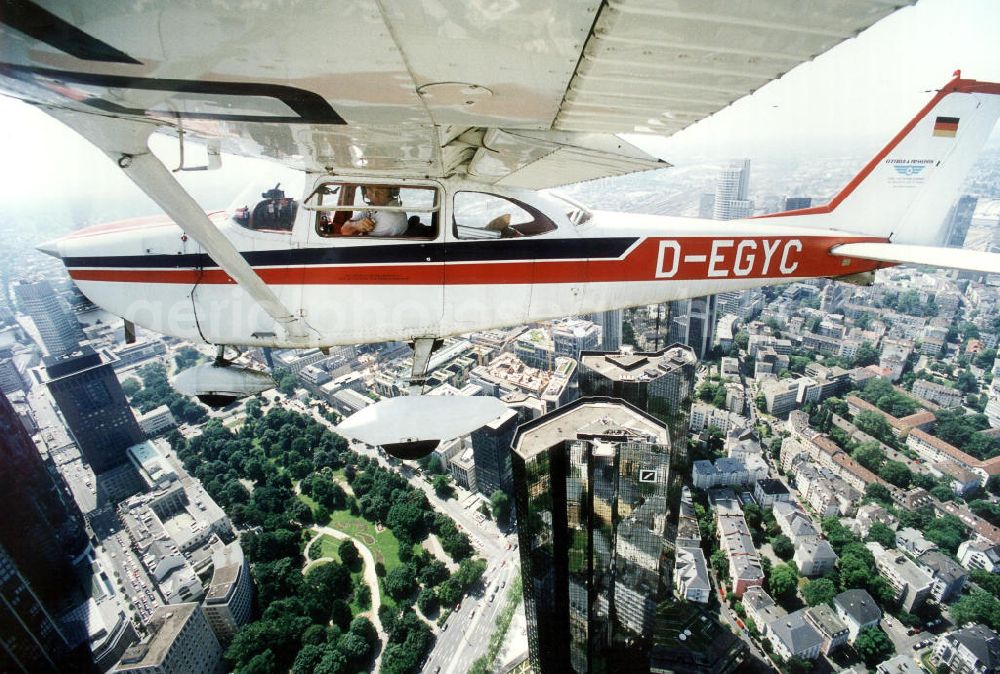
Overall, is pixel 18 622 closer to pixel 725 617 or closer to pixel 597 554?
pixel 597 554

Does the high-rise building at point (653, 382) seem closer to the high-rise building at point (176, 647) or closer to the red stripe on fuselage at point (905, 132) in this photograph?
the red stripe on fuselage at point (905, 132)

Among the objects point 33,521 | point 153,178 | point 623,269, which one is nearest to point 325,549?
point 33,521

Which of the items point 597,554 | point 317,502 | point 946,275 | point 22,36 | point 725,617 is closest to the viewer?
point 22,36

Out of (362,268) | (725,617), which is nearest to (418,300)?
(362,268)

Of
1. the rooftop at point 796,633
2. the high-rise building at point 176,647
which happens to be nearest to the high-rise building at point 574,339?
the rooftop at point 796,633

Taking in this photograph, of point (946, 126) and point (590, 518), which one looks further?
point (590, 518)

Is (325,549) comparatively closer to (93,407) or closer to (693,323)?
(93,407)
